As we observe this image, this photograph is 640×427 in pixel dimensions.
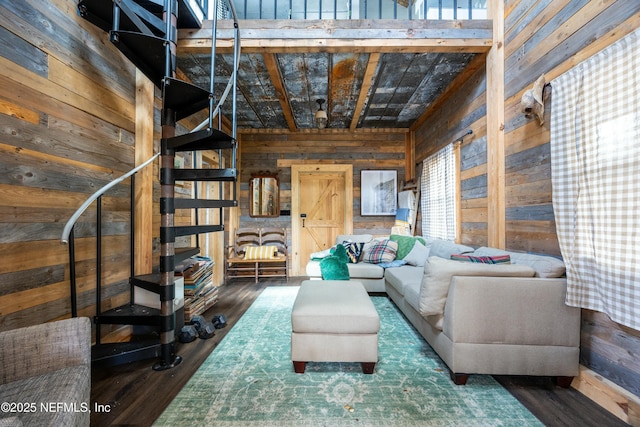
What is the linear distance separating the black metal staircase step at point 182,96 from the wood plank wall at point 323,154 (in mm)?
2882

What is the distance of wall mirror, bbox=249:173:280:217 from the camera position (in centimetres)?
476

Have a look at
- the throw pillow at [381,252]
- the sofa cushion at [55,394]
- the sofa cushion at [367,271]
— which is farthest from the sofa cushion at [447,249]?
the sofa cushion at [55,394]

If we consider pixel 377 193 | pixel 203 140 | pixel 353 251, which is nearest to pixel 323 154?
pixel 377 193

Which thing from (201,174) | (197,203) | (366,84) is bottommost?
(197,203)

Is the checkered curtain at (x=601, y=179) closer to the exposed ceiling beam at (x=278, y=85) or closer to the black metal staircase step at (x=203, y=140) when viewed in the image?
the black metal staircase step at (x=203, y=140)

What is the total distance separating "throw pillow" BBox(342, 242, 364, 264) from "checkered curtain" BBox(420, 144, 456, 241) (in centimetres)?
109

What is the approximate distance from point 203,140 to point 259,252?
275 cm

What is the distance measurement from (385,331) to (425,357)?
48 cm

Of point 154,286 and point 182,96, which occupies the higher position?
point 182,96

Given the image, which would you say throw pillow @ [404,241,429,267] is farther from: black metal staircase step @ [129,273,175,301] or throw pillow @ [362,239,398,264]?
black metal staircase step @ [129,273,175,301]

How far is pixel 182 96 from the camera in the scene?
5.66 ft

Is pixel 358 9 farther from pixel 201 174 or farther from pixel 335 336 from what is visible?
pixel 335 336

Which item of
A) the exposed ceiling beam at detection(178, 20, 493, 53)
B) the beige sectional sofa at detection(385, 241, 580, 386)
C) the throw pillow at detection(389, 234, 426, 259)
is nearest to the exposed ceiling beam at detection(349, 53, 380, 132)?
the exposed ceiling beam at detection(178, 20, 493, 53)

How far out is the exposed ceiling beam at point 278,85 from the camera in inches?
105
